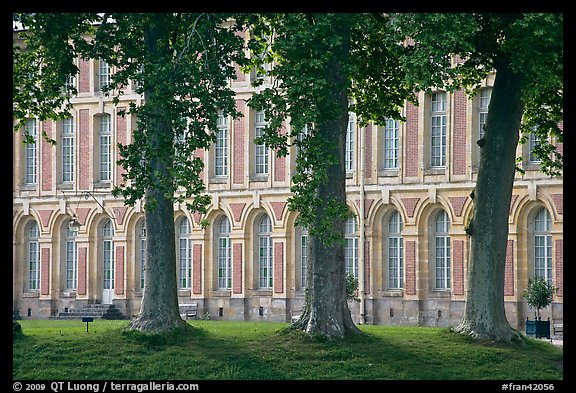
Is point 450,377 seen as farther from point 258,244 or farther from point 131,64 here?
point 258,244

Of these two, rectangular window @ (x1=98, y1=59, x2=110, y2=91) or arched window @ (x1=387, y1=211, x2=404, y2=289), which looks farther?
rectangular window @ (x1=98, y1=59, x2=110, y2=91)

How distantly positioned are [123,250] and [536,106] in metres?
25.2

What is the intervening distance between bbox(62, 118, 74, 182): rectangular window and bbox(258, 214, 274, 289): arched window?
8861 millimetres

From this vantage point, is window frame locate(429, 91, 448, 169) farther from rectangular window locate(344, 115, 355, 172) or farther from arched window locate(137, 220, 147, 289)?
arched window locate(137, 220, 147, 289)

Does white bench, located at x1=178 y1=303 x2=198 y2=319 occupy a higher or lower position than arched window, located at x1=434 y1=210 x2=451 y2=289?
lower

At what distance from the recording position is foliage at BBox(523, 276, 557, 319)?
4388 centimetres

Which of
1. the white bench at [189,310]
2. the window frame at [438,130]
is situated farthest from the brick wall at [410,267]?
the white bench at [189,310]

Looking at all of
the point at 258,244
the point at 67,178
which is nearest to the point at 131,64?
the point at 258,244

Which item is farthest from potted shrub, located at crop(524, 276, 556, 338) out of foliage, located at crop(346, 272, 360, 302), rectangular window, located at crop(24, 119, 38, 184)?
rectangular window, located at crop(24, 119, 38, 184)

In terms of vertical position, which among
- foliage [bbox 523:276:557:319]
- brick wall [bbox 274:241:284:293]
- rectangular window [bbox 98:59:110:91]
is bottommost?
foliage [bbox 523:276:557:319]

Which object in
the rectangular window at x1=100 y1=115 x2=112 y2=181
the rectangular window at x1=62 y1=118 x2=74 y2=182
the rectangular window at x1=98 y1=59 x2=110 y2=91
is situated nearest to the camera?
the rectangular window at x1=98 y1=59 x2=110 y2=91

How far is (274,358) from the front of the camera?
2900 centimetres
